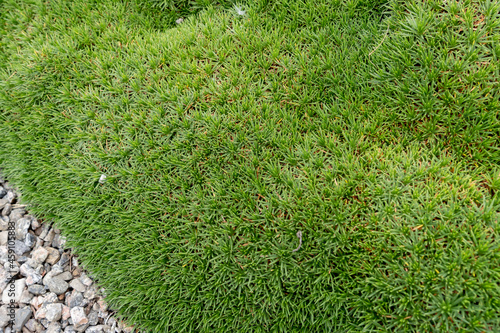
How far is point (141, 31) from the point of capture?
3.21 m

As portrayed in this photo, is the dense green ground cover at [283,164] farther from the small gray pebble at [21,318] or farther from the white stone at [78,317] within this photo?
the small gray pebble at [21,318]

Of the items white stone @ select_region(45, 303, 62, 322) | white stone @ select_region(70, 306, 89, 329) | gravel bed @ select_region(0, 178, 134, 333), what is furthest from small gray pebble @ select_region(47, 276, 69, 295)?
white stone @ select_region(70, 306, 89, 329)

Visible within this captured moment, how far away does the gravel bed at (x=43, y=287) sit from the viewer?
2904 millimetres


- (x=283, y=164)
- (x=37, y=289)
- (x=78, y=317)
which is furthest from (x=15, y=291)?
(x=283, y=164)

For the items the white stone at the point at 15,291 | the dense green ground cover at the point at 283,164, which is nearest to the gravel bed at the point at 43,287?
the white stone at the point at 15,291

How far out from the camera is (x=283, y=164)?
2.54 m

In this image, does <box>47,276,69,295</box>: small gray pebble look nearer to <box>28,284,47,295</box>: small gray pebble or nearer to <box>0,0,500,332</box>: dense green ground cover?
<box>28,284,47,295</box>: small gray pebble

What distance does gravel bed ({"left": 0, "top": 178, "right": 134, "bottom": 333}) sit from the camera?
2904mm

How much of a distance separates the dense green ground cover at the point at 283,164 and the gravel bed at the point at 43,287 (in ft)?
1.03

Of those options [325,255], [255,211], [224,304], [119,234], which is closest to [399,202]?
[325,255]

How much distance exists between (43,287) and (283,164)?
2221 millimetres

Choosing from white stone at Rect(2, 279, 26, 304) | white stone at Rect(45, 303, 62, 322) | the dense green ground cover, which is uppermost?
the dense green ground cover

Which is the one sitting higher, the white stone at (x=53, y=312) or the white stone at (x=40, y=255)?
the white stone at (x=40, y=255)

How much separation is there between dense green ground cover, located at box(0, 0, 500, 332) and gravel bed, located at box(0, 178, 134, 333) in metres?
0.31
